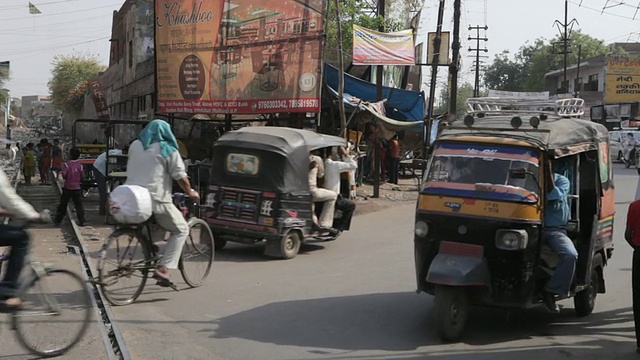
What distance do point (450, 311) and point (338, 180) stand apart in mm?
6323

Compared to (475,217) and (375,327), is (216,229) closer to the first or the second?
(375,327)

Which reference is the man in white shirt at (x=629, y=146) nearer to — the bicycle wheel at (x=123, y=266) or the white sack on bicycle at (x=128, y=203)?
the bicycle wheel at (x=123, y=266)

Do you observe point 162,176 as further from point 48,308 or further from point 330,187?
point 330,187

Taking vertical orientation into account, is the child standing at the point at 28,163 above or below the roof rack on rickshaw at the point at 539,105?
below

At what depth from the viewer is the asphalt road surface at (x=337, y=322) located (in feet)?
21.2

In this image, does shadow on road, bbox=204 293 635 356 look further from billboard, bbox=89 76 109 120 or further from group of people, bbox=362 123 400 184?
billboard, bbox=89 76 109 120

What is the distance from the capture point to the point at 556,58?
87.9m

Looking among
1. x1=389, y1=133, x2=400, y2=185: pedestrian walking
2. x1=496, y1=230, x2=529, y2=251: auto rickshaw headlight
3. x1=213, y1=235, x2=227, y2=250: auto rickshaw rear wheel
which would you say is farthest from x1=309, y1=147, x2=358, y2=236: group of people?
x1=389, y1=133, x2=400, y2=185: pedestrian walking

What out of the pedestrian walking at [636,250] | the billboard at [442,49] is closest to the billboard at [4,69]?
the billboard at [442,49]

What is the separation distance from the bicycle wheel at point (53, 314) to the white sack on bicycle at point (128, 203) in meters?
1.53

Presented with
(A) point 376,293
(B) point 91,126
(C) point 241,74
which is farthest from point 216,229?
(B) point 91,126

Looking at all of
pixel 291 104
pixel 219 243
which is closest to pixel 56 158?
pixel 291 104

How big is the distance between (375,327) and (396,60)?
12.5m

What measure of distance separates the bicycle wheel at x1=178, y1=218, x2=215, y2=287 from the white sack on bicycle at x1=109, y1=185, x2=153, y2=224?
1.24 meters
